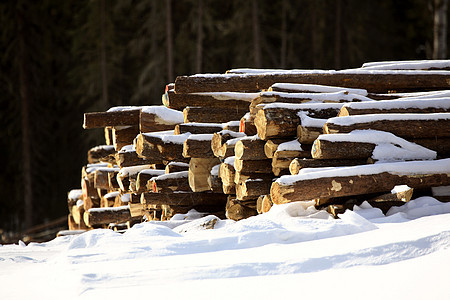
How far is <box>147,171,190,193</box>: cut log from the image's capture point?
7.89 metres

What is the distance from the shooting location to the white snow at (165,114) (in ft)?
26.8

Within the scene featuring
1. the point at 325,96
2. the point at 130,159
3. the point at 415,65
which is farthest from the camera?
the point at 130,159

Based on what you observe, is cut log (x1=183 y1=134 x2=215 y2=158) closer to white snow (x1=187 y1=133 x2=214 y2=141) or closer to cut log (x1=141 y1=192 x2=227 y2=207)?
white snow (x1=187 y1=133 x2=214 y2=141)

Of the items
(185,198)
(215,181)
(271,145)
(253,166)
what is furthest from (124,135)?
(271,145)

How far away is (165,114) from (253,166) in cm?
233

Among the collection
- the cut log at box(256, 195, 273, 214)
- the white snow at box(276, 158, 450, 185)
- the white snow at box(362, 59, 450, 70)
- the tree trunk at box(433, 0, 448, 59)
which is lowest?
the cut log at box(256, 195, 273, 214)

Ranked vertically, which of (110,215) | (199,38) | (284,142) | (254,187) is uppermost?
(199,38)

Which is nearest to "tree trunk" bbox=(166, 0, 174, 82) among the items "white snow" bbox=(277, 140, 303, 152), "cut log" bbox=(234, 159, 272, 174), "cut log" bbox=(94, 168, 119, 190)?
"cut log" bbox=(94, 168, 119, 190)

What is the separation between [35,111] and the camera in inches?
866

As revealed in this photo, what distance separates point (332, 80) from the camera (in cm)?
734

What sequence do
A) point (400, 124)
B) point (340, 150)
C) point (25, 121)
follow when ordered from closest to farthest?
point (340, 150) < point (400, 124) < point (25, 121)

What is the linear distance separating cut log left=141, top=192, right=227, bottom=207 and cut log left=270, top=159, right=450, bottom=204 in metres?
2.69

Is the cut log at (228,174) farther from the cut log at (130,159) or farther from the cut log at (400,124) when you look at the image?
the cut log at (130,159)

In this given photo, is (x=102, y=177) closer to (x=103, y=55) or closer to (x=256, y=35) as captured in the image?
(x=256, y=35)
